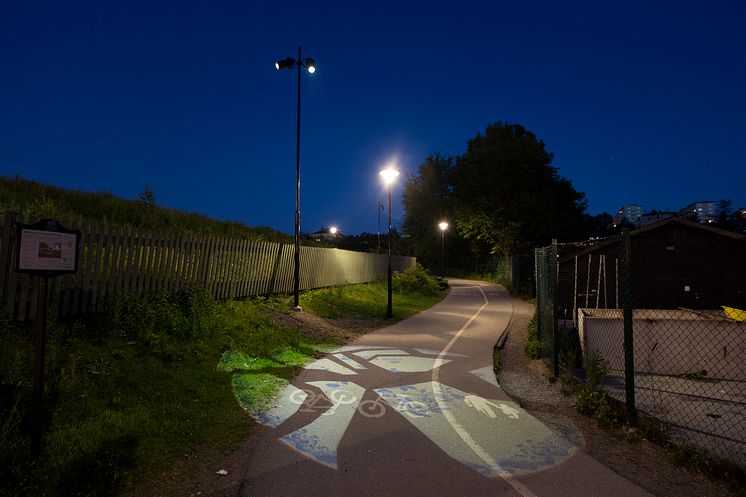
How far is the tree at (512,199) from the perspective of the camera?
43.7 m

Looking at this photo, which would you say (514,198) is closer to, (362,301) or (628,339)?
(362,301)

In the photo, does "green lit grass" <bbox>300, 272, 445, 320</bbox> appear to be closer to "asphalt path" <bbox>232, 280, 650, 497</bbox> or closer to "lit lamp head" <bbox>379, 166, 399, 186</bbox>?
"lit lamp head" <bbox>379, 166, 399, 186</bbox>

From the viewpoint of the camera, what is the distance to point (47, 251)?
4180mm

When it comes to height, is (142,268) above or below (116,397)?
above

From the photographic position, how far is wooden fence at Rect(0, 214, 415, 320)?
6.31m

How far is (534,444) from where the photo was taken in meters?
4.66

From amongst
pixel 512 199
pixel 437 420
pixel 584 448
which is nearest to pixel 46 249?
pixel 437 420

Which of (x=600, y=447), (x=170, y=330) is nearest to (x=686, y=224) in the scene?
(x=600, y=447)

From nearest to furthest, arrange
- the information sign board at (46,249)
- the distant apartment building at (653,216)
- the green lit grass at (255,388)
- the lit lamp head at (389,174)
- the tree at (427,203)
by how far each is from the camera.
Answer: the information sign board at (46,249)
the green lit grass at (255,388)
the lit lamp head at (389,174)
the tree at (427,203)
the distant apartment building at (653,216)

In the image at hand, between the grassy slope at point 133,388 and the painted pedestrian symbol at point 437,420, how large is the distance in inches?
26.1

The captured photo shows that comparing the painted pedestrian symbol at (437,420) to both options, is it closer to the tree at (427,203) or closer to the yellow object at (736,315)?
the yellow object at (736,315)

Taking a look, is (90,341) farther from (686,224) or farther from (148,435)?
(686,224)

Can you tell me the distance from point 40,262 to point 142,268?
4870 millimetres

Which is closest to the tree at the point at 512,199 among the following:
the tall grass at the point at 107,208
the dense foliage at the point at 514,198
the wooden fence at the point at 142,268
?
the dense foliage at the point at 514,198
